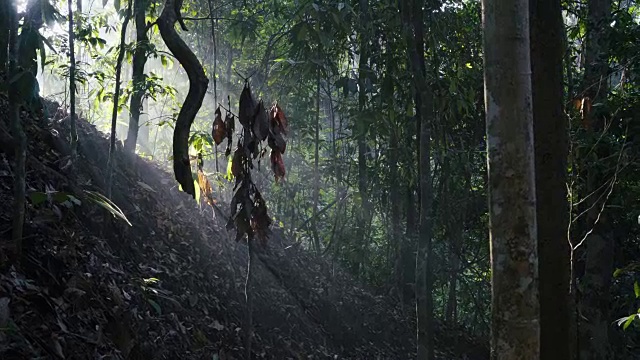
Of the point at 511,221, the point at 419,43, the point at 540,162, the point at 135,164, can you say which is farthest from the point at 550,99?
the point at 135,164

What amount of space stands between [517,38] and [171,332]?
3438 mm

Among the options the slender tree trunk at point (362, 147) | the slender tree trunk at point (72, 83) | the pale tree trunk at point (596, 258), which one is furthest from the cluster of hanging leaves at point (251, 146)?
the pale tree trunk at point (596, 258)

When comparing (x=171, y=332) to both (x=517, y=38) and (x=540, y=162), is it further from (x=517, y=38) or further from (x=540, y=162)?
(x=517, y=38)

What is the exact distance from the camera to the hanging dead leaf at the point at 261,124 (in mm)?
4320

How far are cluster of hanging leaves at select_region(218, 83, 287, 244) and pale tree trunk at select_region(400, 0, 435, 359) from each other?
5.58 feet

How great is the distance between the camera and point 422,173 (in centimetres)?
577

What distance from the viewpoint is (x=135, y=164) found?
7527 millimetres

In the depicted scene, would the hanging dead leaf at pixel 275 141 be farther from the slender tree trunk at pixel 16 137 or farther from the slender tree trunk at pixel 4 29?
the slender tree trunk at pixel 4 29

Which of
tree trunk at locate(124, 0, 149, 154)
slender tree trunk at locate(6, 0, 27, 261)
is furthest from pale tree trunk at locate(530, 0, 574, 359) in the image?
tree trunk at locate(124, 0, 149, 154)

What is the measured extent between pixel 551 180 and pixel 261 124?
2.02 meters

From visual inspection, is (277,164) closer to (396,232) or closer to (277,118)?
(277,118)

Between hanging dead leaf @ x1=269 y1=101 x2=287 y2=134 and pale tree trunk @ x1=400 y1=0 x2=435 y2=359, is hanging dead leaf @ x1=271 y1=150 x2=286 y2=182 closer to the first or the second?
hanging dead leaf @ x1=269 y1=101 x2=287 y2=134

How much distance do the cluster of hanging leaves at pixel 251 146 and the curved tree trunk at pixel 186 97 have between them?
940 millimetres

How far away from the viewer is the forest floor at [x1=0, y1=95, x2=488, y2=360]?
3502mm
